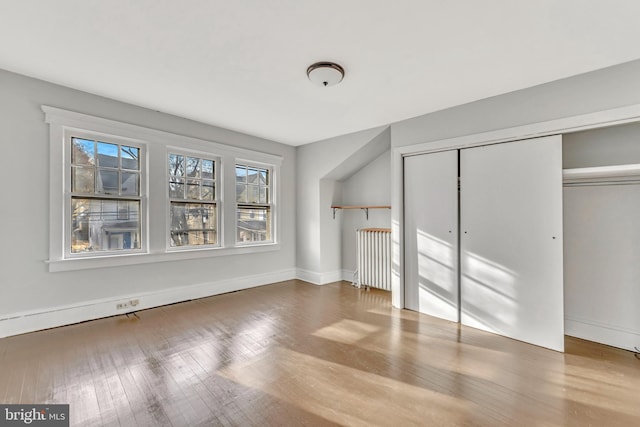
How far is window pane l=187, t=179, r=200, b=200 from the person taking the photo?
4117 mm

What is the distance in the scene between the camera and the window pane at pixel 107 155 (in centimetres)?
337

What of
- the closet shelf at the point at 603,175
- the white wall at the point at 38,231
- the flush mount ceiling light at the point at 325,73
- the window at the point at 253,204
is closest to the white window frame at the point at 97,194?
the white wall at the point at 38,231

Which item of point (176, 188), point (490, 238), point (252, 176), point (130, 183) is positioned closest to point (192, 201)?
point (176, 188)

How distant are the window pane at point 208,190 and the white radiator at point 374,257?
98.2 inches

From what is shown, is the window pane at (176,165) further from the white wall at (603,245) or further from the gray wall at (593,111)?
the white wall at (603,245)

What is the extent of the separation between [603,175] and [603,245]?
0.73 m

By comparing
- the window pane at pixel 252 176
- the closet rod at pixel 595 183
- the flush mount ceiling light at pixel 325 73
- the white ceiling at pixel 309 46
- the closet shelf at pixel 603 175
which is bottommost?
the closet rod at pixel 595 183

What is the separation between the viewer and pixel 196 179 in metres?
4.18

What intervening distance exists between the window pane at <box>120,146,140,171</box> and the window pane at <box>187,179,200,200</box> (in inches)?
26.9

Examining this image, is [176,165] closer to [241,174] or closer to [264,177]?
[241,174]

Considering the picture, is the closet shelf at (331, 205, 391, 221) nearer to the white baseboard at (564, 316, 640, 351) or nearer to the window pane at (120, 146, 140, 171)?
the white baseboard at (564, 316, 640, 351)

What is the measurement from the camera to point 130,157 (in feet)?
11.8

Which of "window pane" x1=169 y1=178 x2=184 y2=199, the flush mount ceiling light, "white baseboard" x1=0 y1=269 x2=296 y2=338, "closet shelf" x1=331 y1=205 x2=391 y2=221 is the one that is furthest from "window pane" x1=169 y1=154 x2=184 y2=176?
"closet shelf" x1=331 y1=205 x2=391 y2=221

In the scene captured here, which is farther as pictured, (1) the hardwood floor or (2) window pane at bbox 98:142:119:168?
(2) window pane at bbox 98:142:119:168
